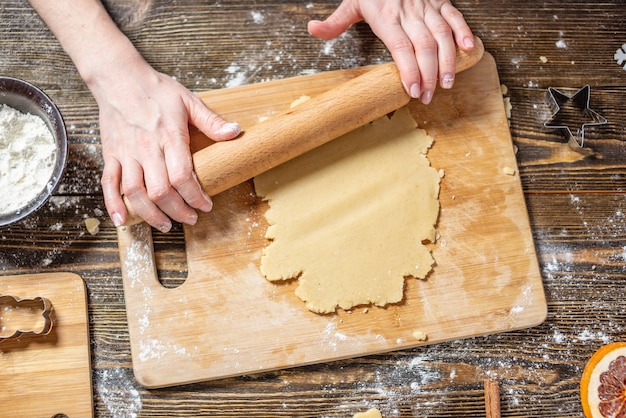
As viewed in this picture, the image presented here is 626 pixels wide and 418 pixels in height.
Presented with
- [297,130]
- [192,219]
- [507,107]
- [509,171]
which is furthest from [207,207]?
[507,107]

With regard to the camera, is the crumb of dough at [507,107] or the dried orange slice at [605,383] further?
the crumb of dough at [507,107]

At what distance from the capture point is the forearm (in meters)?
1.66

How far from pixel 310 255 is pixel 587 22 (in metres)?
1.27

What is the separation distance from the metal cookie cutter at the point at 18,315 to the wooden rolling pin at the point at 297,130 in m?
0.36

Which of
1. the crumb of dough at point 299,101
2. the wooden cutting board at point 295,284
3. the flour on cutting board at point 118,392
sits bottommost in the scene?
the flour on cutting board at point 118,392

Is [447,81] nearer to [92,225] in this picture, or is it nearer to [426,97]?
[426,97]

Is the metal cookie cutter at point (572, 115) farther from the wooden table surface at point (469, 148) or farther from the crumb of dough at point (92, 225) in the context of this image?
the crumb of dough at point (92, 225)

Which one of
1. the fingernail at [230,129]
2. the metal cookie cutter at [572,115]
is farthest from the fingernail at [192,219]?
the metal cookie cutter at [572,115]

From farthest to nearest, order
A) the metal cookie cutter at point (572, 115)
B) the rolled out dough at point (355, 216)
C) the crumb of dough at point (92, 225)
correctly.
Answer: the metal cookie cutter at point (572, 115)
the crumb of dough at point (92, 225)
the rolled out dough at point (355, 216)

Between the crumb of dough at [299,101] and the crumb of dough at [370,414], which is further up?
the crumb of dough at [299,101]

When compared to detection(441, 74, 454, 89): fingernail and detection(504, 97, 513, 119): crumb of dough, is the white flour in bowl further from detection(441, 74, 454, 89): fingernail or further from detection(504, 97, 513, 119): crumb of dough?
detection(504, 97, 513, 119): crumb of dough

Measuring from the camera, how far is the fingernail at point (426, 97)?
1.69m

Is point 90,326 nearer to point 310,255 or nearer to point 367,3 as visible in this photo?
point 310,255

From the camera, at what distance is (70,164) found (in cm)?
180
